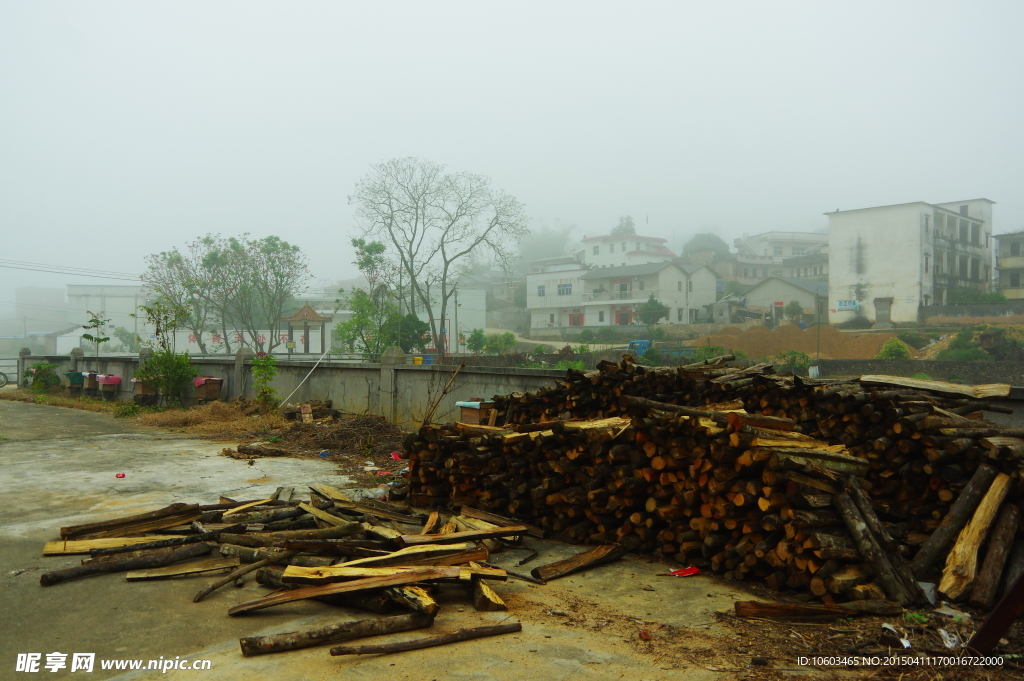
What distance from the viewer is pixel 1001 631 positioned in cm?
330

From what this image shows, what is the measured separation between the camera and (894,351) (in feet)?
66.5

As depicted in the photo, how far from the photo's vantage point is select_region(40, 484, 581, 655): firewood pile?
159 inches

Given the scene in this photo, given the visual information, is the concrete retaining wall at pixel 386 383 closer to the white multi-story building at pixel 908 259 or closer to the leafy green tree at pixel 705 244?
the white multi-story building at pixel 908 259

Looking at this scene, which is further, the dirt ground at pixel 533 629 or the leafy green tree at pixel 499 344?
the leafy green tree at pixel 499 344

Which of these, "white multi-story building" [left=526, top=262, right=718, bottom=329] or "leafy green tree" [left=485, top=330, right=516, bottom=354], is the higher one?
"white multi-story building" [left=526, top=262, right=718, bottom=329]

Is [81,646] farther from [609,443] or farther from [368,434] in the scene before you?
[368,434]

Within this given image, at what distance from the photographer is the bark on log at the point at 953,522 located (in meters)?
4.50

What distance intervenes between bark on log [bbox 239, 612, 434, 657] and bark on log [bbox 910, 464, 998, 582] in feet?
11.0

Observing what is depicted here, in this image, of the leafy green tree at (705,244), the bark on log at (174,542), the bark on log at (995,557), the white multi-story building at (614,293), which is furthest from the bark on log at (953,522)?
the leafy green tree at (705,244)

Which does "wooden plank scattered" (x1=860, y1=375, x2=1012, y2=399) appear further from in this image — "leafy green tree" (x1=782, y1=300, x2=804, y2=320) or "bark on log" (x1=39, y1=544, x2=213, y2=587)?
"leafy green tree" (x1=782, y1=300, x2=804, y2=320)

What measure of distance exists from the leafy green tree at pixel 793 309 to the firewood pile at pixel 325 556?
1170 inches

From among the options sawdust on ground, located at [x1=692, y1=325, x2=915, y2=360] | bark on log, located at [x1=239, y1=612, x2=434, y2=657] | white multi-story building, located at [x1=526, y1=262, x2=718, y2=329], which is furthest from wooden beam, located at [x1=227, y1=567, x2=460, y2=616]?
white multi-story building, located at [x1=526, y1=262, x2=718, y2=329]

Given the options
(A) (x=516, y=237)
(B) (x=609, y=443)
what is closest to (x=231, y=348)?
(A) (x=516, y=237)

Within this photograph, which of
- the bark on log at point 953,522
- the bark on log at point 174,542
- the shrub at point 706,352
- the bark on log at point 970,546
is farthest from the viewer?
the shrub at point 706,352
